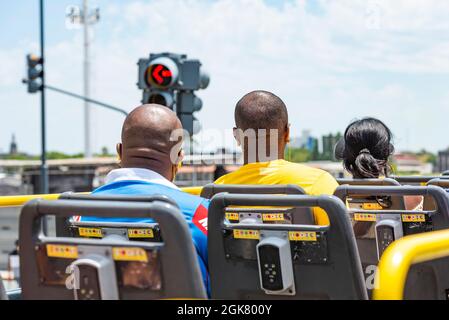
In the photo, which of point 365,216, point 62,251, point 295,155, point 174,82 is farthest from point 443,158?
point 62,251

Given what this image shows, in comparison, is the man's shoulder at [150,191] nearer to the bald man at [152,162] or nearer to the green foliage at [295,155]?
the bald man at [152,162]

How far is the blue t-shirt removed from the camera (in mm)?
2975

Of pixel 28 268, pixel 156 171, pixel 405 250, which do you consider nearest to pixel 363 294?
pixel 405 250

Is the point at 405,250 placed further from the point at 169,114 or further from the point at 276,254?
the point at 169,114

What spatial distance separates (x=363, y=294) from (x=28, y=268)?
1172 millimetres

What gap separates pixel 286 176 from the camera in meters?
3.91

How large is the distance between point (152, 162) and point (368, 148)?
6.47ft

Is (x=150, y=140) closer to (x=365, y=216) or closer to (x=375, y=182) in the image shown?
(x=365, y=216)

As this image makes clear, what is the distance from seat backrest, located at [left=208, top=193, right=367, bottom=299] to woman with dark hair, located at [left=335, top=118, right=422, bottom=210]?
1936 mm

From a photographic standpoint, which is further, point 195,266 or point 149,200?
point 149,200

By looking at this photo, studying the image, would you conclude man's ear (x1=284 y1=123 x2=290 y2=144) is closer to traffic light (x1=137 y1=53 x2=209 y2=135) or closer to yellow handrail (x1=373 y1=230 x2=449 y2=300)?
yellow handrail (x1=373 y1=230 x2=449 y2=300)

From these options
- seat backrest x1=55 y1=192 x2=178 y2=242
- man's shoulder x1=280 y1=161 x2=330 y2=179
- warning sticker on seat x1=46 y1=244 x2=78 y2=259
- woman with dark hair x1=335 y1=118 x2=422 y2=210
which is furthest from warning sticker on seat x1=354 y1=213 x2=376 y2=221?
warning sticker on seat x1=46 y1=244 x2=78 y2=259

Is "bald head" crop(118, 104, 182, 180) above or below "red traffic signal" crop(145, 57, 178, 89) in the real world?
below

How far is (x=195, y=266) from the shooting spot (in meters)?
2.37
